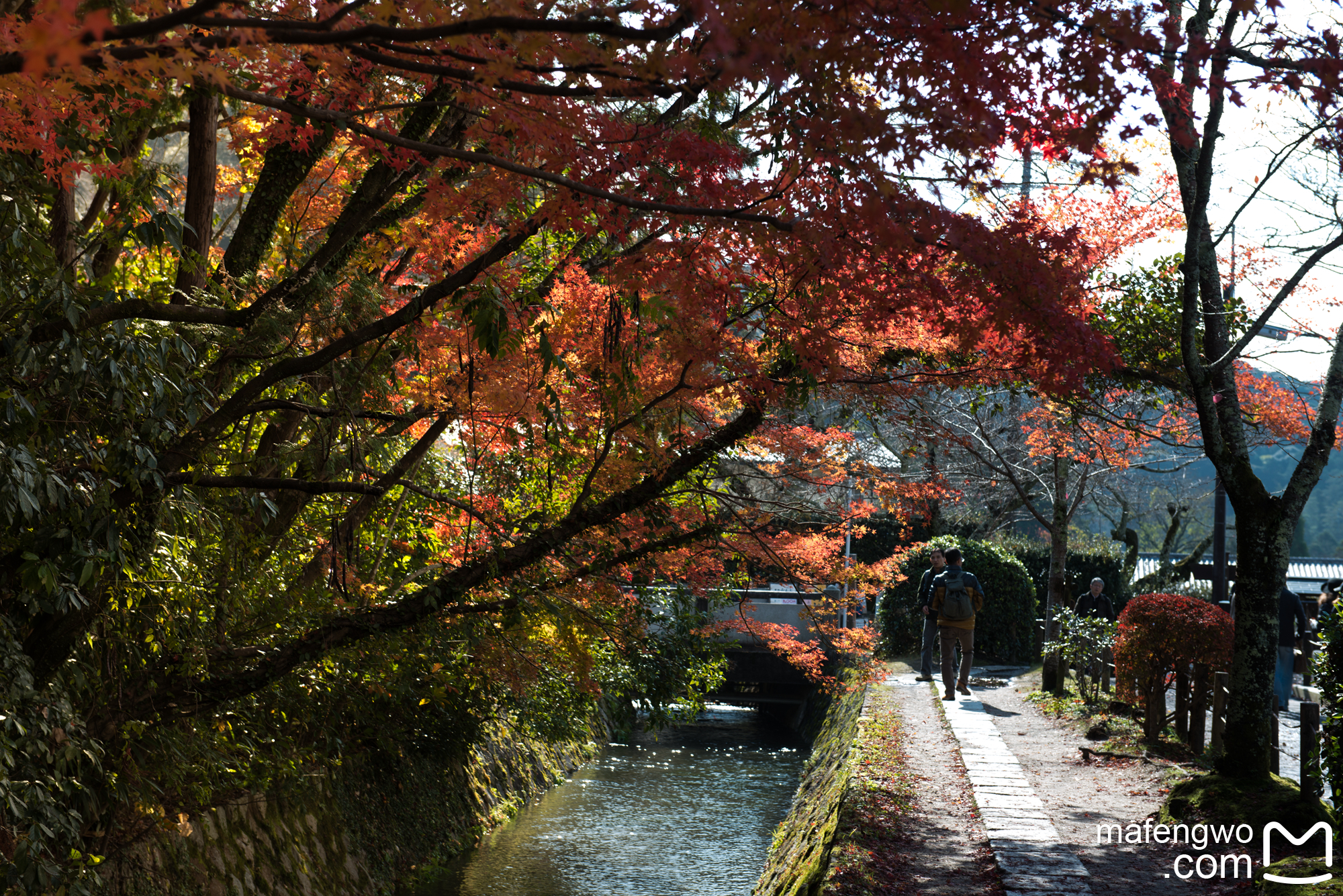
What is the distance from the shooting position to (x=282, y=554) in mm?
6516

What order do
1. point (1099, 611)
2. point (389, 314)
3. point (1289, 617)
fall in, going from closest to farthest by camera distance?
point (389, 314), point (1289, 617), point (1099, 611)

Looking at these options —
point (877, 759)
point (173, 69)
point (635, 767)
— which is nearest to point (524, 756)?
point (635, 767)

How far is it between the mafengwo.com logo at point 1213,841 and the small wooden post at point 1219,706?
178 cm

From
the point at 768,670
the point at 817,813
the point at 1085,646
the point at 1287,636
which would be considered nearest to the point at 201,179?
the point at 817,813

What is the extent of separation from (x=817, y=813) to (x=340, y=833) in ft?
13.2

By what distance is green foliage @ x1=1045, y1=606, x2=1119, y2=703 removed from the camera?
464 inches

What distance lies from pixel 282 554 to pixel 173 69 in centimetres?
415

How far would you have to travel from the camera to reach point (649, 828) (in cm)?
1098

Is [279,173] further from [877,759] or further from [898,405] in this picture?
[877,759]

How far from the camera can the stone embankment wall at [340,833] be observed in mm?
5797

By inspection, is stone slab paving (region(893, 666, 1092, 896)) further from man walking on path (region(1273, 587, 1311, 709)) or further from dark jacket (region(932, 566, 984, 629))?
man walking on path (region(1273, 587, 1311, 709))

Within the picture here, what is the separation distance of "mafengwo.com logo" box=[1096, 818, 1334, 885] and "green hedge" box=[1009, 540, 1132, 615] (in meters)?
14.9

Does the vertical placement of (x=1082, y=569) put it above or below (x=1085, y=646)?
above

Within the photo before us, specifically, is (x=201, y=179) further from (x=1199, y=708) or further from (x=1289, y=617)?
(x=1289, y=617)
